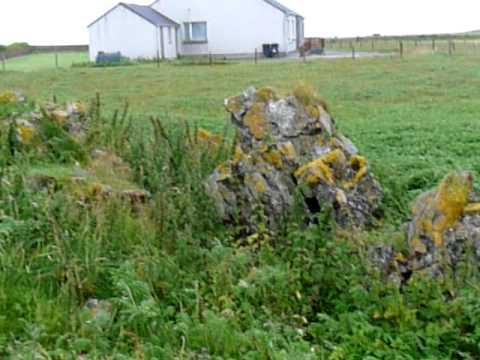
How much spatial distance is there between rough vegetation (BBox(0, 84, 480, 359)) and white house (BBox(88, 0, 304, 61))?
118 feet

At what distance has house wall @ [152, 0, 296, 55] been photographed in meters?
41.0

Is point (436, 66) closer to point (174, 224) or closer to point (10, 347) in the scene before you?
point (174, 224)

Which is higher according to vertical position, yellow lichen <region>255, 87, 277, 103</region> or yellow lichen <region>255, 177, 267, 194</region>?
yellow lichen <region>255, 87, 277, 103</region>

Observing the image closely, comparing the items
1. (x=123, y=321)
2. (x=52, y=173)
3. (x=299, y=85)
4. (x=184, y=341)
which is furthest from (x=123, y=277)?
(x=299, y=85)

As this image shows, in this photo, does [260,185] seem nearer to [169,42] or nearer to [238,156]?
[238,156]

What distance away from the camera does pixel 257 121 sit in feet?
17.6

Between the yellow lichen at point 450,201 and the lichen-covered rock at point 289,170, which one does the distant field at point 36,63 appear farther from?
the yellow lichen at point 450,201

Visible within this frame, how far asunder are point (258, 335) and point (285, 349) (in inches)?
6.4

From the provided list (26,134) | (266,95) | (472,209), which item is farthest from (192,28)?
(472,209)

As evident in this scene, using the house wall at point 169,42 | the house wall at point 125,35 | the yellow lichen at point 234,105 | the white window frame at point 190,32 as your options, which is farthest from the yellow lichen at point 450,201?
the white window frame at point 190,32

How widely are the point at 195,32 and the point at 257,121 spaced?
1516 inches

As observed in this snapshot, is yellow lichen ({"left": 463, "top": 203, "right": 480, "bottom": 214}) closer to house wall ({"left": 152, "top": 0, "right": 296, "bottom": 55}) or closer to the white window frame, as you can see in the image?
house wall ({"left": 152, "top": 0, "right": 296, "bottom": 55})

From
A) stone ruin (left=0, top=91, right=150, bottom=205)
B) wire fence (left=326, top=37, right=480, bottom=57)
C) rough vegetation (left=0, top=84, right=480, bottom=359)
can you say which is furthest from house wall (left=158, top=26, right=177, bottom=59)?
rough vegetation (left=0, top=84, right=480, bottom=359)

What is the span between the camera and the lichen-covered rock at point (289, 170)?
470cm
